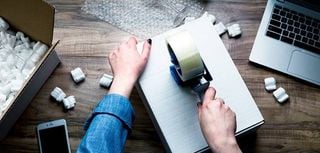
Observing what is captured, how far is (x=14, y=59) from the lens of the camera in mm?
957

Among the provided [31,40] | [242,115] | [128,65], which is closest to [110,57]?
[128,65]

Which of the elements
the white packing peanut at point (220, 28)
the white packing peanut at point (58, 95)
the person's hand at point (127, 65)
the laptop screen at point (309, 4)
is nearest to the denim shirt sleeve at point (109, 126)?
the person's hand at point (127, 65)

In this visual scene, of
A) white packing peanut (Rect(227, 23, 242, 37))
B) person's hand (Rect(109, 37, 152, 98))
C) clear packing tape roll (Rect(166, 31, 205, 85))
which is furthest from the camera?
white packing peanut (Rect(227, 23, 242, 37))

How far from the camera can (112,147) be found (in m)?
0.83

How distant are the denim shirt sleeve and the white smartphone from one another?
9 cm

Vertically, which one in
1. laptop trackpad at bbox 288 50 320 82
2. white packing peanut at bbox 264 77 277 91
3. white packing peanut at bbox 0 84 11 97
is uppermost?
laptop trackpad at bbox 288 50 320 82

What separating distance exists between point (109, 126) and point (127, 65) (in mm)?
132

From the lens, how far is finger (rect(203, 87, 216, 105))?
2.79ft

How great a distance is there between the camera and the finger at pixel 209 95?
850mm

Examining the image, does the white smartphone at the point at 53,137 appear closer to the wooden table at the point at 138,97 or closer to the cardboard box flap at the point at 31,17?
the wooden table at the point at 138,97

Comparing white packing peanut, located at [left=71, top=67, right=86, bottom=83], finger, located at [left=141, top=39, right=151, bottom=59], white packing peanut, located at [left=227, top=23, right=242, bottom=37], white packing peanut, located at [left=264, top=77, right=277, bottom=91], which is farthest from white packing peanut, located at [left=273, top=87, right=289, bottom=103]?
white packing peanut, located at [left=71, top=67, right=86, bottom=83]

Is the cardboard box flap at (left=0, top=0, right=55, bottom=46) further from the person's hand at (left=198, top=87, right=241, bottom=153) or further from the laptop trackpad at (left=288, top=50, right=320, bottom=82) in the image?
the laptop trackpad at (left=288, top=50, right=320, bottom=82)

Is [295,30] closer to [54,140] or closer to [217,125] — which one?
[217,125]

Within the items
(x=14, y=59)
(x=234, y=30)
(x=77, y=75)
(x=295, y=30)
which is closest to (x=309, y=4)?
(x=295, y=30)
